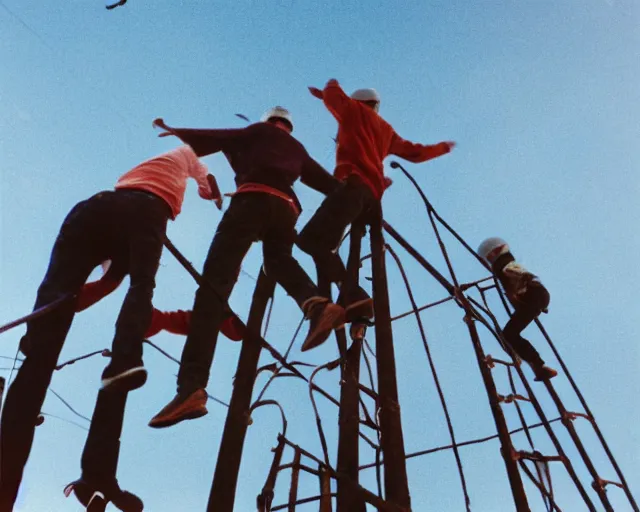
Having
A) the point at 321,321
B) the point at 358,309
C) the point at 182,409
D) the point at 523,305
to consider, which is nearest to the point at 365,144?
the point at 358,309

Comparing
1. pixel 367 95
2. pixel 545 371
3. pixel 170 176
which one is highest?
pixel 367 95

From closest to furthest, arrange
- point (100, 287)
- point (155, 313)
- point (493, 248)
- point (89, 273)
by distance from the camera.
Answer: point (89, 273)
point (100, 287)
point (155, 313)
point (493, 248)

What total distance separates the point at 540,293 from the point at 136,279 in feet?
15.7

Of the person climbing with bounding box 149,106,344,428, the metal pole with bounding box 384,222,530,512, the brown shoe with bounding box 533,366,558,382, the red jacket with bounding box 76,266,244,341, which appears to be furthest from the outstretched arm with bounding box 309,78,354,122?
the brown shoe with bounding box 533,366,558,382

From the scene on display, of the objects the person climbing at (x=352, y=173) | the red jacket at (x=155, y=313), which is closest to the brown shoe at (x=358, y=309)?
the person climbing at (x=352, y=173)

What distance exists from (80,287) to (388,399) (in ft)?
6.39

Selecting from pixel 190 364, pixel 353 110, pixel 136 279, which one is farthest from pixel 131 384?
pixel 353 110

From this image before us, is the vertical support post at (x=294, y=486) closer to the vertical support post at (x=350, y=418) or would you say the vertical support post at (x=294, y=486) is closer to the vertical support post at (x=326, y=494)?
the vertical support post at (x=326, y=494)

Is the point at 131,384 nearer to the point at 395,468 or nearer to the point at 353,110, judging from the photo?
the point at 395,468

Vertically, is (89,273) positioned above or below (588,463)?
above

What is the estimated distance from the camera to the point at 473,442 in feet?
15.6

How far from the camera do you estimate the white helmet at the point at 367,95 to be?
498 cm

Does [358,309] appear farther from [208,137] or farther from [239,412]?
[208,137]

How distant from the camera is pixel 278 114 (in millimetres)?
4699
